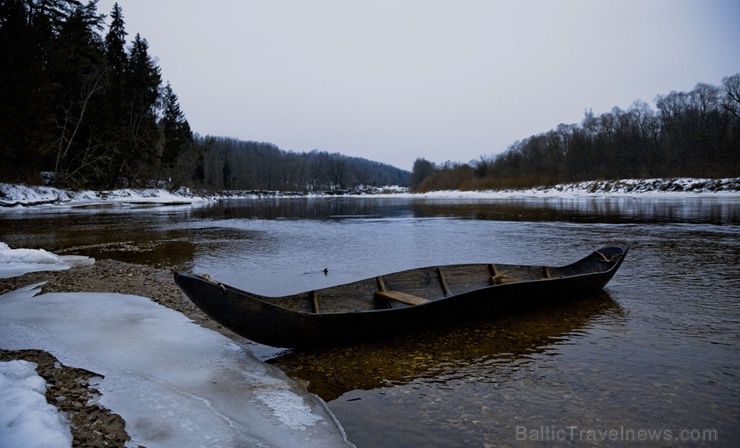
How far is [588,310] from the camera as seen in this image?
786 cm

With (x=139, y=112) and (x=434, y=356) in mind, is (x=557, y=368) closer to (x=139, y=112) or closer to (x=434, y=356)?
(x=434, y=356)

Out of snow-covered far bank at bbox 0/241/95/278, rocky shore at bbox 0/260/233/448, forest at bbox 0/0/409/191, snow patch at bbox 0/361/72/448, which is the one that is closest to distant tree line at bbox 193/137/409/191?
forest at bbox 0/0/409/191

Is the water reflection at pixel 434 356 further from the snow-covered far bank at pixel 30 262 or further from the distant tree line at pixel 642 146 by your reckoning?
the distant tree line at pixel 642 146

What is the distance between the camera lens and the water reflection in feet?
16.8

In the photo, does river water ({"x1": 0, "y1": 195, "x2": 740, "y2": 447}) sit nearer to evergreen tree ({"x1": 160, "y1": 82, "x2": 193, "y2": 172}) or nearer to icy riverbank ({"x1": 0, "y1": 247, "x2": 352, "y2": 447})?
icy riverbank ({"x1": 0, "y1": 247, "x2": 352, "y2": 447})

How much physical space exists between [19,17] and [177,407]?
131 feet

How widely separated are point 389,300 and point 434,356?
4.69 feet

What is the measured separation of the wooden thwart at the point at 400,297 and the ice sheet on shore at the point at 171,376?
2.23m

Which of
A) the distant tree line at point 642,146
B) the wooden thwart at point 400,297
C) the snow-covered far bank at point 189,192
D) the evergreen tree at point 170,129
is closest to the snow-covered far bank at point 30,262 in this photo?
the wooden thwart at point 400,297

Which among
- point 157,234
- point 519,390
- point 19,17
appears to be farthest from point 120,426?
point 19,17

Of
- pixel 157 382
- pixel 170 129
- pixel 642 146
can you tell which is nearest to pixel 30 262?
pixel 157 382

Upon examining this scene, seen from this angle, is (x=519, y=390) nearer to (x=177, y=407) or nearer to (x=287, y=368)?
(x=287, y=368)

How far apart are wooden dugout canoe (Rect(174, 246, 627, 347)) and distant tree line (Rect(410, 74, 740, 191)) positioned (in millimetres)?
61987

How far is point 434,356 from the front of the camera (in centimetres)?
582
